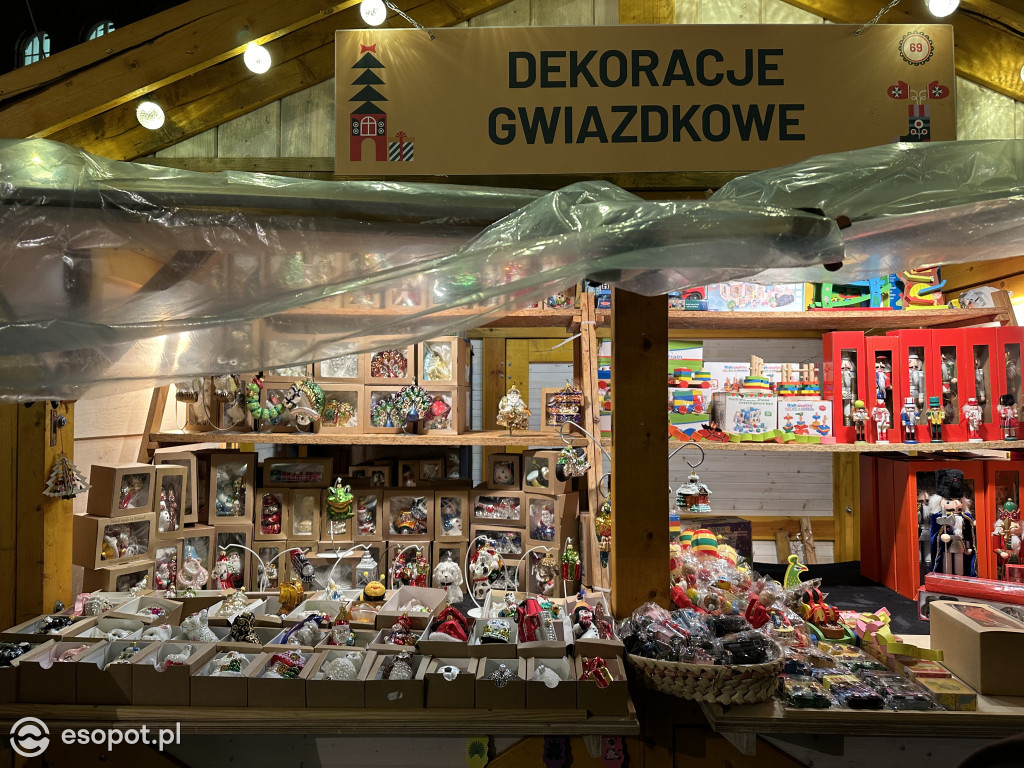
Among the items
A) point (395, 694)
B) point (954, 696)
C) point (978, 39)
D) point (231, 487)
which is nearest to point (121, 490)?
point (231, 487)

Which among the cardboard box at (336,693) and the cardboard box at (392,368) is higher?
the cardboard box at (392,368)

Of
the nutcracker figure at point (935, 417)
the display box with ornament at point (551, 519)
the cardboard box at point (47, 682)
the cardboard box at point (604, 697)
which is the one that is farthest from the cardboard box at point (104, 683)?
the nutcracker figure at point (935, 417)

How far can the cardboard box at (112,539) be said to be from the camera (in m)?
2.60

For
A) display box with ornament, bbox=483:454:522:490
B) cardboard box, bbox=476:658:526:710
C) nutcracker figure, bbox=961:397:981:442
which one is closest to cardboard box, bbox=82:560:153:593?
display box with ornament, bbox=483:454:522:490

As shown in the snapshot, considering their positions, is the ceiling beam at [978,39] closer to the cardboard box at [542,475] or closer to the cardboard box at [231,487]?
the cardboard box at [542,475]

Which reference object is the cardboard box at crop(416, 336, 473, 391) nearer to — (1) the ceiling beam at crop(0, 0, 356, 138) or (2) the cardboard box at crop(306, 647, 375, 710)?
(1) the ceiling beam at crop(0, 0, 356, 138)

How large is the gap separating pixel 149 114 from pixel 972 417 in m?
3.49

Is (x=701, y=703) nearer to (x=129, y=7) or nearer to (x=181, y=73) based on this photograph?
(x=181, y=73)

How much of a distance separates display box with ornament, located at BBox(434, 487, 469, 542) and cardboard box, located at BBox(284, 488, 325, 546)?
52 cm

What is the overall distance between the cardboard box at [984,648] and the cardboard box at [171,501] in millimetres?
2768

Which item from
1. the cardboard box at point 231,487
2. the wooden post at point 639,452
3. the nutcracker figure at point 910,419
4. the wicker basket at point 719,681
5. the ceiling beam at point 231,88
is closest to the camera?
the wicker basket at point 719,681

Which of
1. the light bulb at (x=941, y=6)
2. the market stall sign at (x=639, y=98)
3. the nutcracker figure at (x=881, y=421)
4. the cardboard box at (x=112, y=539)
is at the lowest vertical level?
the cardboard box at (x=112, y=539)

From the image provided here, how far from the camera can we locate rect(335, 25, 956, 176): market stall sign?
1896 millimetres

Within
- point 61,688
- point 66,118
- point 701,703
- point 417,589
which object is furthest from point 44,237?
point 701,703
